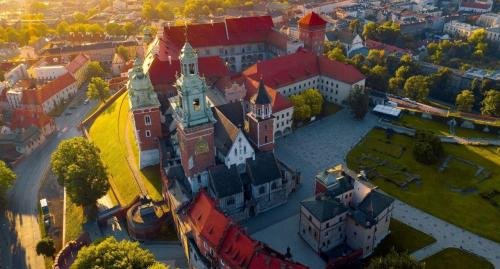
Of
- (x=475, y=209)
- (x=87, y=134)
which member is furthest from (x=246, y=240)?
(x=87, y=134)

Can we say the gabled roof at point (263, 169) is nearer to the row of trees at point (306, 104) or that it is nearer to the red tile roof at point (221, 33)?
the row of trees at point (306, 104)

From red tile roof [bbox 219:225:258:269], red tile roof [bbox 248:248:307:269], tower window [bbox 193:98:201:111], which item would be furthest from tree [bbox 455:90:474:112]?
red tile roof [bbox 219:225:258:269]

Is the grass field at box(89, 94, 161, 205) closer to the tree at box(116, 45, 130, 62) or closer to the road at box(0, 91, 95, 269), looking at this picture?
the road at box(0, 91, 95, 269)

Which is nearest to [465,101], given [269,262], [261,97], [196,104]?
[261,97]

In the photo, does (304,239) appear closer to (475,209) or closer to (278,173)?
(278,173)

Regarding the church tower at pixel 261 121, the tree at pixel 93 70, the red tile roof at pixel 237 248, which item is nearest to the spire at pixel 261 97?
the church tower at pixel 261 121

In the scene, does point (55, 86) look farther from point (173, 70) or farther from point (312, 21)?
point (312, 21)
